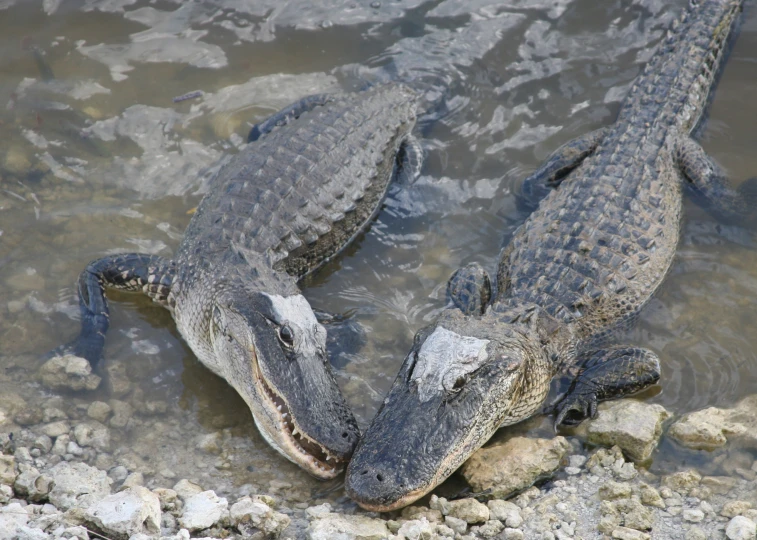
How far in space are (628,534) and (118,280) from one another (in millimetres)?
3690

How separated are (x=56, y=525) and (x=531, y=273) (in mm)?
3274

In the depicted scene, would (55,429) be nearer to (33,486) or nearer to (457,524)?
(33,486)

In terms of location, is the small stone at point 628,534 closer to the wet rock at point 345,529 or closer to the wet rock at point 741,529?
the wet rock at point 741,529

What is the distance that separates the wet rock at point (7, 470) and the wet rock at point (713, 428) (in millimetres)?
3625

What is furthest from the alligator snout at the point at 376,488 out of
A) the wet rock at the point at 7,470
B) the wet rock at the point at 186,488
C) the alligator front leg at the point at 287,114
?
the alligator front leg at the point at 287,114

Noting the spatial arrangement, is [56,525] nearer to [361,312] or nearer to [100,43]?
[361,312]

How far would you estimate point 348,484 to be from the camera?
11.6 feet

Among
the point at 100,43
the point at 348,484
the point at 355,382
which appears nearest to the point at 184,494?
the point at 348,484

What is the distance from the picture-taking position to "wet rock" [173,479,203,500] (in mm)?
3710

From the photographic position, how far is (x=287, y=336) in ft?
13.6

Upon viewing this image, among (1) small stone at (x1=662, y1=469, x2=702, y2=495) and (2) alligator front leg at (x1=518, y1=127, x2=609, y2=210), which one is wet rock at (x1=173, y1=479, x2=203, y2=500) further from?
(2) alligator front leg at (x1=518, y1=127, x2=609, y2=210)

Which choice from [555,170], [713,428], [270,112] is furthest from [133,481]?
[555,170]

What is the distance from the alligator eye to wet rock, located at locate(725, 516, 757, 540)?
8.03ft

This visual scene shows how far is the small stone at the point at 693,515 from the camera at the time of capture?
11.8ft
